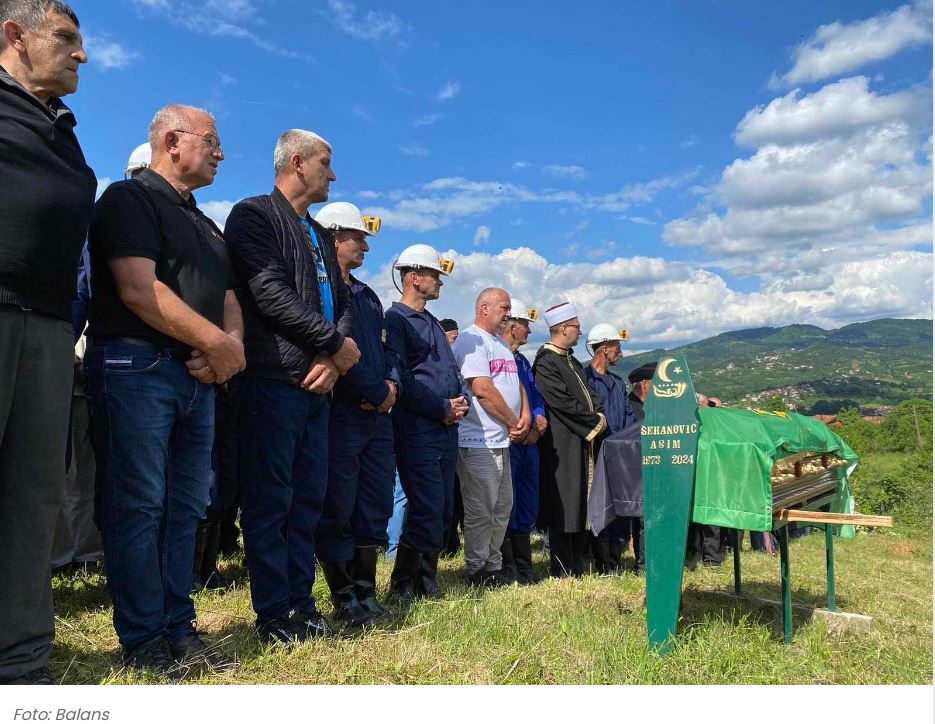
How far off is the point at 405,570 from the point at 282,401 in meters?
1.98

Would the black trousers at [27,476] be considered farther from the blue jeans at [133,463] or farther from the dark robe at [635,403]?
the dark robe at [635,403]

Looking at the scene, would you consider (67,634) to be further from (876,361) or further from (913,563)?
(876,361)

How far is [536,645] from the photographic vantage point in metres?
3.17

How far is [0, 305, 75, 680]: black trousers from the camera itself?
2141 millimetres

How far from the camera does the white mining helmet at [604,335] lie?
297 inches

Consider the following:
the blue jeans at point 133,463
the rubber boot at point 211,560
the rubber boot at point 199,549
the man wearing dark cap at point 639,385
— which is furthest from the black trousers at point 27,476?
the man wearing dark cap at point 639,385

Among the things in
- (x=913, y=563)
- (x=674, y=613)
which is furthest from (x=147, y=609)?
(x=913, y=563)

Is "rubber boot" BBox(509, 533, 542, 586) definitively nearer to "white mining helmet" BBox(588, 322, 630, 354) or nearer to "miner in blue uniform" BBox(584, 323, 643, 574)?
"miner in blue uniform" BBox(584, 323, 643, 574)

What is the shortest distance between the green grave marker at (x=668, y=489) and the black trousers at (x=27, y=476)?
2.60 m

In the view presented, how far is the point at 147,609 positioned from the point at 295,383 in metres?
1.10

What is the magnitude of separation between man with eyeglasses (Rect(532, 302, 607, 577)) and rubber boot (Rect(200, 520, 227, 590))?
2.74 metres

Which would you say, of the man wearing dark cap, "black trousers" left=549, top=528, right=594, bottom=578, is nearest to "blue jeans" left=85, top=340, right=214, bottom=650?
A: "black trousers" left=549, top=528, right=594, bottom=578

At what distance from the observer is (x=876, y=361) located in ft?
309

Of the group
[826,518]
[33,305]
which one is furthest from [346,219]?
[826,518]
